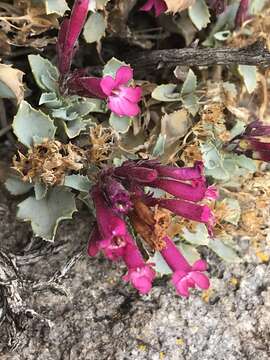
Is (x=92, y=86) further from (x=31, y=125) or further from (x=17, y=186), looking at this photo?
(x=17, y=186)

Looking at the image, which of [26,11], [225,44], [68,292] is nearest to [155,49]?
[225,44]

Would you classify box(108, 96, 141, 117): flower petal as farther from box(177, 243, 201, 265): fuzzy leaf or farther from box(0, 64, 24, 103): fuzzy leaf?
box(177, 243, 201, 265): fuzzy leaf

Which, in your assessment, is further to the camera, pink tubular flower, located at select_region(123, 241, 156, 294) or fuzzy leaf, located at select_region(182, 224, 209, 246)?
fuzzy leaf, located at select_region(182, 224, 209, 246)

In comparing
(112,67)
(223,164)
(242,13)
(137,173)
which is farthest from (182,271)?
(242,13)

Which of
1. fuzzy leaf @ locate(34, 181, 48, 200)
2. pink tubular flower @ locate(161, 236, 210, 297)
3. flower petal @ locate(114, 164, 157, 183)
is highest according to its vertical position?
flower petal @ locate(114, 164, 157, 183)

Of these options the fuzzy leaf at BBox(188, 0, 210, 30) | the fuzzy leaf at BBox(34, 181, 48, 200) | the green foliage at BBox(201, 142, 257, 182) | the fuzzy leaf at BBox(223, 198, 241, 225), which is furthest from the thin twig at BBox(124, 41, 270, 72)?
the fuzzy leaf at BBox(34, 181, 48, 200)

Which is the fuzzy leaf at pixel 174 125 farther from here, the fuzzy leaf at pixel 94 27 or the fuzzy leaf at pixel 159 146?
the fuzzy leaf at pixel 94 27
